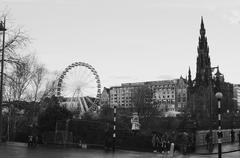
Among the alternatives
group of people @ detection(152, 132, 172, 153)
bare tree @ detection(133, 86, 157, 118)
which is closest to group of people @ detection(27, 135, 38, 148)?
group of people @ detection(152, 132, 172, 153)

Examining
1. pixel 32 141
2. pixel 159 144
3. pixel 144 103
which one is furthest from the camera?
pixel 144 103

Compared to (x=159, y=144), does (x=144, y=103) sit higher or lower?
higher

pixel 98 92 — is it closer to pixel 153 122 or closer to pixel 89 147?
pixel 153 122

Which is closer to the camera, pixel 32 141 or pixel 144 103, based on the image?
pixel 32 141

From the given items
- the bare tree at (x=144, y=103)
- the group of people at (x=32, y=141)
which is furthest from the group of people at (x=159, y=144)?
the bare tree at (x=144, y=103)

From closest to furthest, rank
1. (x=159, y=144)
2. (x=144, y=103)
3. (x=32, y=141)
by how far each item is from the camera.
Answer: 1. (x=159, y=144)
2. (x=32, y=141)
3. (x=144, y=103)

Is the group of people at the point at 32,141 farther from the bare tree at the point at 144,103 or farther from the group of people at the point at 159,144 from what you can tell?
the bare tree at the point at 144,103

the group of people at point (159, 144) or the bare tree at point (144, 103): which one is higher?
the bare tree at point (144, 103)

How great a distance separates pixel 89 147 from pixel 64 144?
284 cm

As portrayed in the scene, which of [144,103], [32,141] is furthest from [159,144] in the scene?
[144,103]

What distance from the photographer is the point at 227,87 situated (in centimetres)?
17162

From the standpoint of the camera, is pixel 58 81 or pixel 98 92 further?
pixel 98 92

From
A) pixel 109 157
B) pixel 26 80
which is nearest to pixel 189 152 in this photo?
pixel 109 157

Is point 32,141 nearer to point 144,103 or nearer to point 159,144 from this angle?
point 159,144
